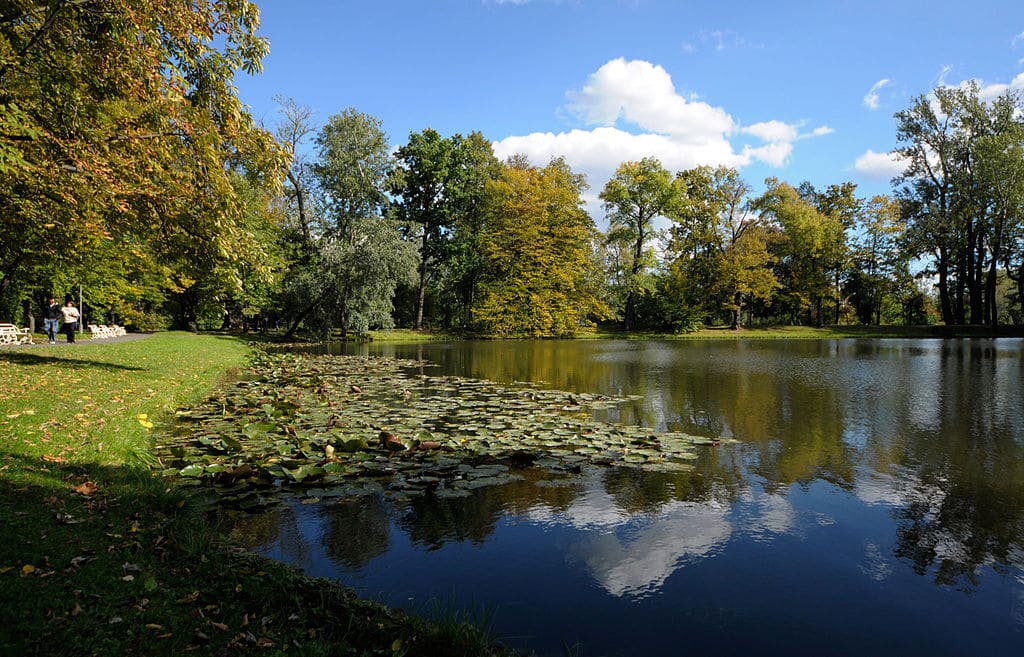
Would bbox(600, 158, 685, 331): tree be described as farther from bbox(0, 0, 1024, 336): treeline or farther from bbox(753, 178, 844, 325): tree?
bbox(753, 178, 844, 325): tree

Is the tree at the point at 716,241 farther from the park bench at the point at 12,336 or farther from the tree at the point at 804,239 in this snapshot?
the park bench at the point at 12,336

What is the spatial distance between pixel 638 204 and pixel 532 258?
12871 millimetres

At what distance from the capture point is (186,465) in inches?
309

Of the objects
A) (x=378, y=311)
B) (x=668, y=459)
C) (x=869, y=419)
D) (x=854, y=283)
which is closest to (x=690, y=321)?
(x=854, y=283)

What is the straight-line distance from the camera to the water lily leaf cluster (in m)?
7.25

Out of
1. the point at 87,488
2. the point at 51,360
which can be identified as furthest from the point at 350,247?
the point at 87,488

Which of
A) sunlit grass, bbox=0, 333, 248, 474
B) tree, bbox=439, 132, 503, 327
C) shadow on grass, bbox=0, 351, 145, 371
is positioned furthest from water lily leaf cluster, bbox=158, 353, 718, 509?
tree, bbox=439, 132, 503, 327

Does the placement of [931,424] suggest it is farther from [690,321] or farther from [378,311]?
[690,321]

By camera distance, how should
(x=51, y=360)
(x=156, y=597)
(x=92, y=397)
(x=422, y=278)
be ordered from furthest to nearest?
(x=422, y=278) → (x=51, y=360) → (x=92, y=397) → (x=156, y=597)

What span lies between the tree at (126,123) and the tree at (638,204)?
44373 mm

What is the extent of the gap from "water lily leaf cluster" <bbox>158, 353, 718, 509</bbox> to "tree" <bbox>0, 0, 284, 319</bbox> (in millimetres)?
4097

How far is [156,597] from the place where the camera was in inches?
Answer: 156

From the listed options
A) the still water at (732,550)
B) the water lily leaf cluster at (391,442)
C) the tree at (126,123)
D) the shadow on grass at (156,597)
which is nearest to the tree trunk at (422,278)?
the water lily leaf cluster at (391,442)

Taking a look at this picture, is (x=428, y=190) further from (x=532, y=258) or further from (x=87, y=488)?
(x=87, y=488)
